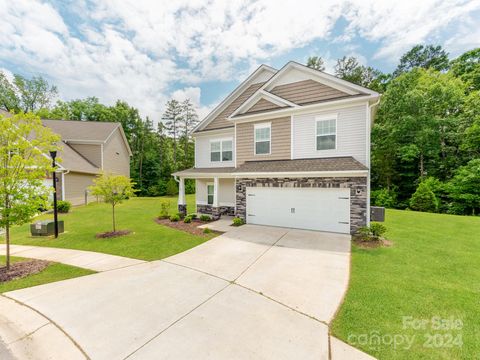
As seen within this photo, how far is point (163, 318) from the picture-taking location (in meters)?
3.32

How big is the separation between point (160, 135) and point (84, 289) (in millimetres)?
32970

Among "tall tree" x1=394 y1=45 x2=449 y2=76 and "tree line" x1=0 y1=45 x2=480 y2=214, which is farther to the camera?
"tall tree" x1=394 y1=45 x2=449 y2=76

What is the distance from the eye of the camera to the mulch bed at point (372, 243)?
6945mm

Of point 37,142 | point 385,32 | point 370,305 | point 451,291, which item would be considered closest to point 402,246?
point 451,291

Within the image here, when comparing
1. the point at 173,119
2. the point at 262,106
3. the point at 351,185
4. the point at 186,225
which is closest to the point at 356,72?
the point at 262,106

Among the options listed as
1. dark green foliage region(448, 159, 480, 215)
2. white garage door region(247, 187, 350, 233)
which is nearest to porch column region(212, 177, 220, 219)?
white garage door region(247, 187, 350, 233)

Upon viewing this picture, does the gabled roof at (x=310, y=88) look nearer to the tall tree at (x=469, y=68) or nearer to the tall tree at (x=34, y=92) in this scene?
the tall tree at (x=469, y=68)

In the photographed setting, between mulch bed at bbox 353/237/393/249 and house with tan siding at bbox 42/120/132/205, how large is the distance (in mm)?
19190

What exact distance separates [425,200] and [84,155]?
32.1 meters

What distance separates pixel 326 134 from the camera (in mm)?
9281

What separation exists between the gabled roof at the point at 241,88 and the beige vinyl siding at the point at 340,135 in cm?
472

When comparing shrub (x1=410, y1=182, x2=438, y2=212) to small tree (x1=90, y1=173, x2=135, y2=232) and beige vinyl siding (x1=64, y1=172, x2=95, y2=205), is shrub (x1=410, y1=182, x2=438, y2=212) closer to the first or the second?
small tree (x1=90, y1=173, x2=135, y2=232)

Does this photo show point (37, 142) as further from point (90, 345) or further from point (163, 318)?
point (163, 318)

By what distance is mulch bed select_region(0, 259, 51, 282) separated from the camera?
5.02 metres
